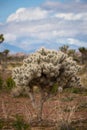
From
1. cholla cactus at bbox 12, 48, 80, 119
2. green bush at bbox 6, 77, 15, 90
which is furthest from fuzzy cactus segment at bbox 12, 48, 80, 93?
green bush at bbox 6, 77, 15, 90

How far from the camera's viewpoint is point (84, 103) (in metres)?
20.5

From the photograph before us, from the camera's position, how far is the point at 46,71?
15.8m

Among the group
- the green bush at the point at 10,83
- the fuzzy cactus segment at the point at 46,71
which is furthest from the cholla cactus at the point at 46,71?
the green bush at the point at 10,83

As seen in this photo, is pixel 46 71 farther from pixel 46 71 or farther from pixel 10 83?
pixel 10 83

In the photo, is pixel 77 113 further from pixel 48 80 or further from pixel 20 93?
pixel 20 93

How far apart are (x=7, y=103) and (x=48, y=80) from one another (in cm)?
531

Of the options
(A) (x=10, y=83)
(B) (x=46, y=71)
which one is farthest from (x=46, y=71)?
(A) (x=10, y=83)

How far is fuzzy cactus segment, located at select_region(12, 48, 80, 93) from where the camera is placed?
15.8m

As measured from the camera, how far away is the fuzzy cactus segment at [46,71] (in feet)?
51.9

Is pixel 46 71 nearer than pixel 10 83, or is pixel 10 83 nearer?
pixel 46 71

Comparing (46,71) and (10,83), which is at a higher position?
(46,71)

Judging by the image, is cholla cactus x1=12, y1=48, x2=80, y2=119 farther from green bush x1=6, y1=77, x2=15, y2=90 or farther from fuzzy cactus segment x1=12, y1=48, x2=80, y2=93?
green bush x1=6, y1=77, x2=15, y2=90

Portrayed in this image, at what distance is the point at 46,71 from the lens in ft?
52.0

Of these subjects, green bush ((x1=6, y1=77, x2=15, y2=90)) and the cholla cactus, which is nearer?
the cholla cactus
